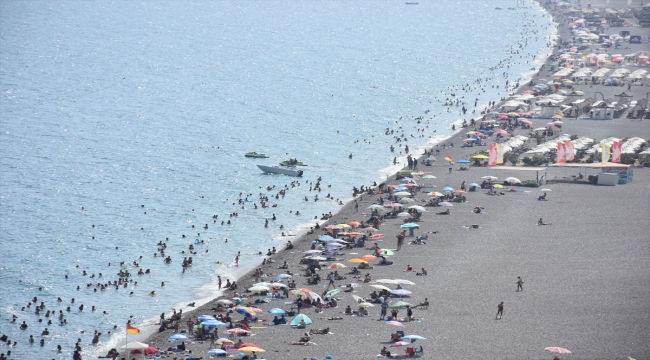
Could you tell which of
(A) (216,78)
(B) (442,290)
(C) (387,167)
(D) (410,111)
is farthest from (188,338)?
(A) (216,78)

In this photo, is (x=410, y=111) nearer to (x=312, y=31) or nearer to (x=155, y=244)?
(x=155, y=244)

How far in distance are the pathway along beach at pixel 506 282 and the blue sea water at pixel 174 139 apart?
18.4 feet

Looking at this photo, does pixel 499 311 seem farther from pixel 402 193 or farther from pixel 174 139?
pixel 174 139

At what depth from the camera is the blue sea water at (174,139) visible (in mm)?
50250

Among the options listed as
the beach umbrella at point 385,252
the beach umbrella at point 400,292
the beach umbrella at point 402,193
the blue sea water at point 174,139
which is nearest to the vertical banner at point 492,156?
the blue sea water at point 174,139

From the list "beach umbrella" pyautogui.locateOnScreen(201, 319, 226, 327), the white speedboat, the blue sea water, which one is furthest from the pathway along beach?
the white speedboat

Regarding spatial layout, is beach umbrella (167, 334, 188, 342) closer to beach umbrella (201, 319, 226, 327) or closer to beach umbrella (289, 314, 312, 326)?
beach umbrella (201, 319, 226, 327)

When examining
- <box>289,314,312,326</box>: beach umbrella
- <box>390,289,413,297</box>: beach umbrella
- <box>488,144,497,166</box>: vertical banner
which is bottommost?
<box>289,314,312,326</box>: beach umbrella

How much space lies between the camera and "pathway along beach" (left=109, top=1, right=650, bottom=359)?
120 ft

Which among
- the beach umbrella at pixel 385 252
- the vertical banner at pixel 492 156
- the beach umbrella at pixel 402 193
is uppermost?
the vertical banner at pixel 492 156

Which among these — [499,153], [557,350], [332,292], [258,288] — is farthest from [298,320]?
[499,153]

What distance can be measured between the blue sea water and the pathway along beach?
18.4ft

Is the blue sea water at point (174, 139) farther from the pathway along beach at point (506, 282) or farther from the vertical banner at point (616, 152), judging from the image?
the vertical banner at point (616, 152)

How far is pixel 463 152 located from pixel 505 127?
9.44m
